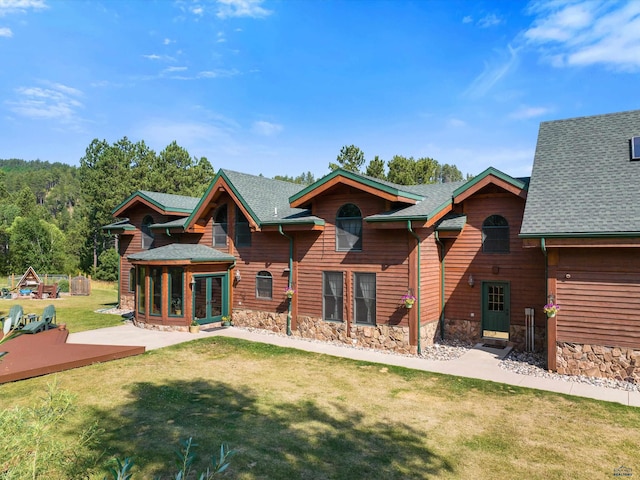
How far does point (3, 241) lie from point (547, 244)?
2333 inches

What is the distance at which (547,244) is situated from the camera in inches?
430

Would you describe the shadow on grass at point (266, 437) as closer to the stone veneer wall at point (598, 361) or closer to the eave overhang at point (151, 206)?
the stone veneer wall at point (598, 361)

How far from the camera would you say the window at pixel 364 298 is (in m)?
14.2

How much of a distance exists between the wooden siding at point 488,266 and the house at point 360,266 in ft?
0.11

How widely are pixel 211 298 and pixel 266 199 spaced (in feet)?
16.9

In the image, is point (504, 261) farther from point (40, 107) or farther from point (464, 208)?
point (40, 107)

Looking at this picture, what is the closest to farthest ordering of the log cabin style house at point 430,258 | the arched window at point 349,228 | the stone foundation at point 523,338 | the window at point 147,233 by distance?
1. the log cabin style house at point 430,258
2. the stone foundation at point 523,338
3. the arched window at point 349,228
4. the window at point 147,233

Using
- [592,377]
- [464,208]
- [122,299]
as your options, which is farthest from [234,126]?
[592,377]

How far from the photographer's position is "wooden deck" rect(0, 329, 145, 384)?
9.99 metres

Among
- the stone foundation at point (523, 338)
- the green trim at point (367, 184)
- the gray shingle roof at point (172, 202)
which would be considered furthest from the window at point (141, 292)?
the stone foundation at point (523, 338)

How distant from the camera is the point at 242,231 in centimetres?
1788

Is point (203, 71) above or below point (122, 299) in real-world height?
above

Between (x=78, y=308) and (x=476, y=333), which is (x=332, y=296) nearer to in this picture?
(x=476, y=333)

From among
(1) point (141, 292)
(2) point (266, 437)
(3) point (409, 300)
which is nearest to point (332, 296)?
(3) point (409, 300)
